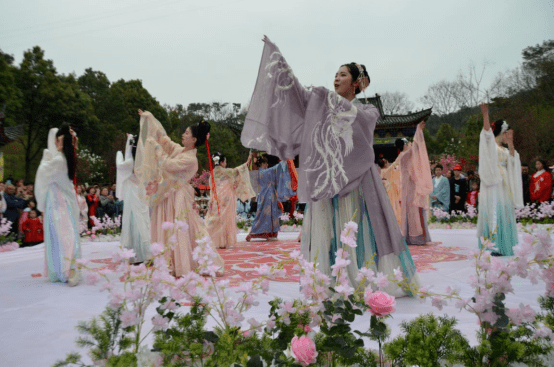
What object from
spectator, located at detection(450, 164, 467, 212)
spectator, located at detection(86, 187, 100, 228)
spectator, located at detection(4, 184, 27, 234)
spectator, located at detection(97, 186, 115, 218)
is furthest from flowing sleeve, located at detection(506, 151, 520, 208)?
spectator, located at detection(97, 186, 115, 218)

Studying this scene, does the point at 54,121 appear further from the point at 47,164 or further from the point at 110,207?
the point at 47,164

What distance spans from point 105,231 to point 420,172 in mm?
7444

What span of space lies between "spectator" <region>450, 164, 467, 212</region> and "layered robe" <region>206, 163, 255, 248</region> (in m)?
5.70

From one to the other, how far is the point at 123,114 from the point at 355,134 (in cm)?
2968

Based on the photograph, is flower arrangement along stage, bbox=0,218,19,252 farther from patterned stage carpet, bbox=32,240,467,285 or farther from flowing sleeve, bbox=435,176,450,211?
flowing sleeve, bbox=435,176,450,211

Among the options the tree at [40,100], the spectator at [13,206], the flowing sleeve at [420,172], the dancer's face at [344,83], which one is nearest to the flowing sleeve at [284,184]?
the flowing sleeve at [420,172]

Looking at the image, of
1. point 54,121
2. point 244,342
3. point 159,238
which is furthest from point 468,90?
point 244,342

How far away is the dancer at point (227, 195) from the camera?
757cm

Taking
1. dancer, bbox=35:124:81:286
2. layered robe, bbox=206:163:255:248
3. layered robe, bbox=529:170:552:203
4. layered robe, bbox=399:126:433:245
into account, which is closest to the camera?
dancer, bbox=35:124:81:286

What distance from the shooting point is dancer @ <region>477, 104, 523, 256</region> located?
5.46 meters

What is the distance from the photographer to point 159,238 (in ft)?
15.0

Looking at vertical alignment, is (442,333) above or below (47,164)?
below

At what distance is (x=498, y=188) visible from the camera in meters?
5.55

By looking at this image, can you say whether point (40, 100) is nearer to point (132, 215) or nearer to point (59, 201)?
point (132, 215)
